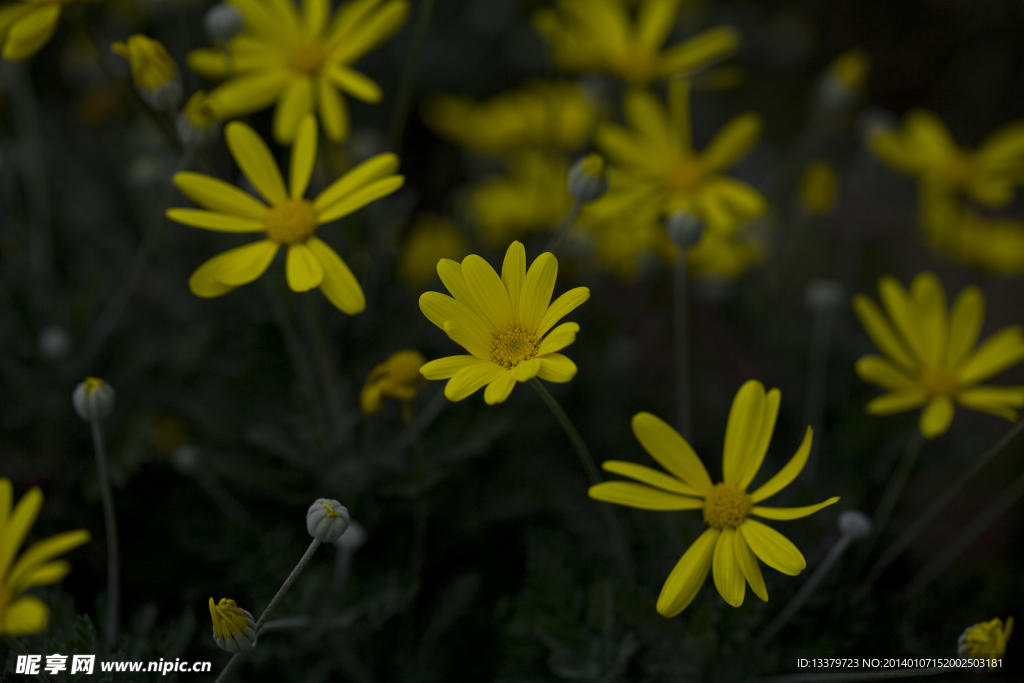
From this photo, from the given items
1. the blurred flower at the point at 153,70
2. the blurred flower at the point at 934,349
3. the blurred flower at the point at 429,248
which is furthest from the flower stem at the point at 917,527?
the blurred flower at the point at 153,70

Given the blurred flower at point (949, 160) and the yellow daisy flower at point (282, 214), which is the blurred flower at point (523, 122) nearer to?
the blurred flower at point (949, 160)

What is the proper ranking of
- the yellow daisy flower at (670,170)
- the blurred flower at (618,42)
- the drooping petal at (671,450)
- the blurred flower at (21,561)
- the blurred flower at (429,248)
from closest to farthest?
the blurred flower at (21,561), the drooping petal at (671,450), the yellow daisy flower at (670,170), the blurred flower at (618,42), the blurred flower at (429,248)

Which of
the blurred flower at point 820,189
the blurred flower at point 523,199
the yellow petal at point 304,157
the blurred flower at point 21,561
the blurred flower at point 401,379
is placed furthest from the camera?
the blurred flower at point 523,199

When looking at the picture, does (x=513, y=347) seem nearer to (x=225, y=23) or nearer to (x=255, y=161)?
(x=255, y=161)

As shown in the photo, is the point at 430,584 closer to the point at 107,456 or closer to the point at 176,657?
the point at 176,657

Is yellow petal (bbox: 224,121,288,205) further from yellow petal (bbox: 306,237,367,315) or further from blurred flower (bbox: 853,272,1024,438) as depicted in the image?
blurred flower (bbox: 853,272,1024,438)

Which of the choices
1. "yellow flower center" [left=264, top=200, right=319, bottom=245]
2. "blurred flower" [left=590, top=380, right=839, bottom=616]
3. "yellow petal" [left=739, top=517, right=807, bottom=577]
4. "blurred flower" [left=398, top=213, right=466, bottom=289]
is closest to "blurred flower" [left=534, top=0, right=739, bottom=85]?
"blurred flower" [left=398, top=213, right=466, bottom=289]

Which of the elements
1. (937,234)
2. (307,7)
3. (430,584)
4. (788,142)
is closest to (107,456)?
(430,584)
